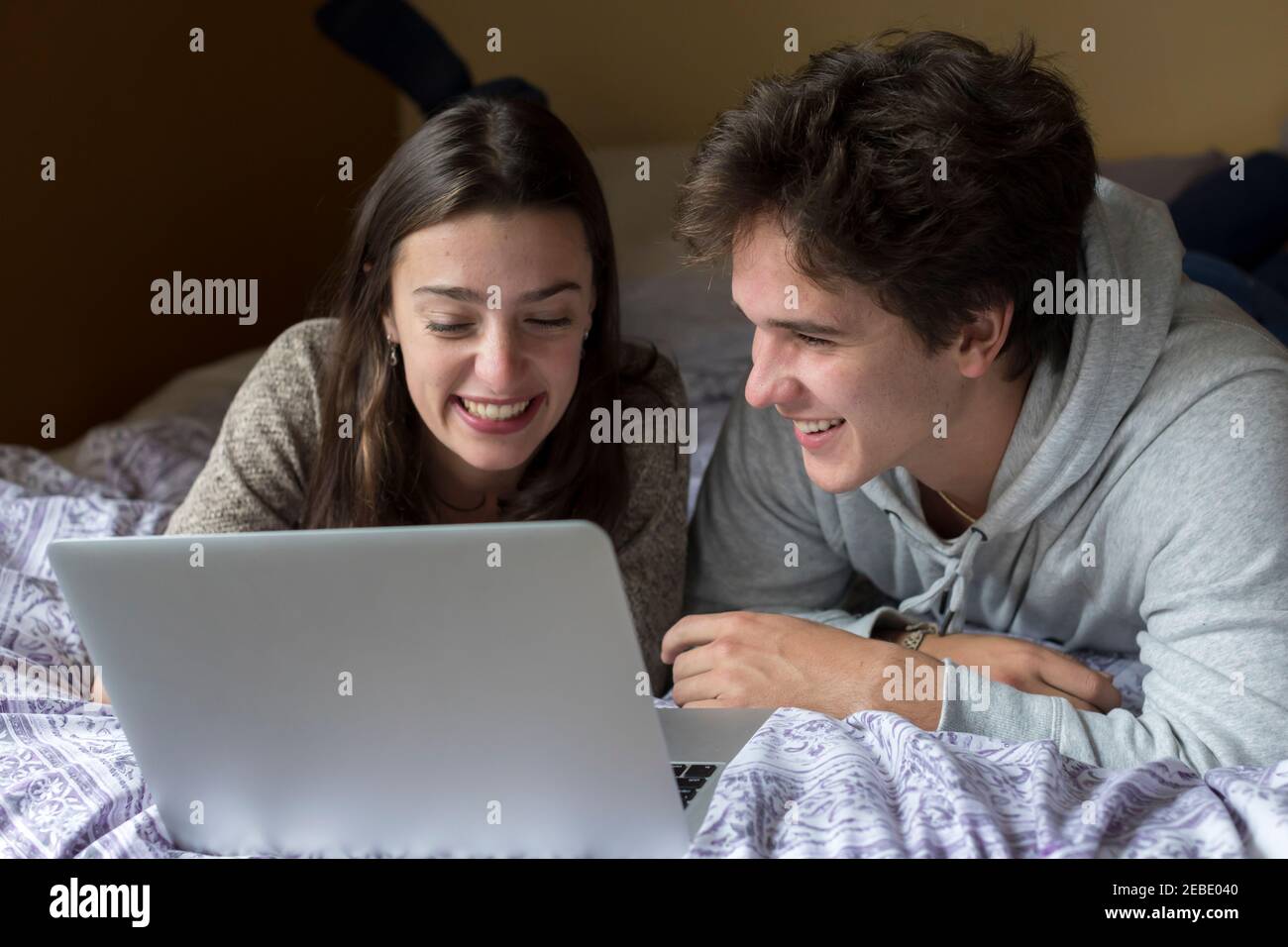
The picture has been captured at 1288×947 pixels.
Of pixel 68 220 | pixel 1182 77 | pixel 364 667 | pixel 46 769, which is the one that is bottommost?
pixel 46 769

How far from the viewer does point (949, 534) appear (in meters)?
1.42

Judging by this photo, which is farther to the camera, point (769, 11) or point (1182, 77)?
point (769, 11)

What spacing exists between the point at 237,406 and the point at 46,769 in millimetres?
559

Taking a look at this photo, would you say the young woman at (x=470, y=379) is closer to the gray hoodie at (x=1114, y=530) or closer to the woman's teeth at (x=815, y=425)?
the gray hoodie at (x=1114, y=530)

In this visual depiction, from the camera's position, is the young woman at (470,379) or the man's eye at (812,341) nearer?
the man's eye at (812,341)

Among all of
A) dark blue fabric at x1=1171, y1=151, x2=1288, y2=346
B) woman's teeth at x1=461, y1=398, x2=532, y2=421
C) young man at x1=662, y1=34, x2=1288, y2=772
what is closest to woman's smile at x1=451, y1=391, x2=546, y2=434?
woman's teeth at x1=461, y1=398, x2=532, y2=421

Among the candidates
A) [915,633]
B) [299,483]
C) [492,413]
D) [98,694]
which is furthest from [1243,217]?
[98,694]

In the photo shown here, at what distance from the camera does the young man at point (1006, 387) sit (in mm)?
1075

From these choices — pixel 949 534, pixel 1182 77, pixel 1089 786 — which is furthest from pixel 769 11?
pixel 1089 786

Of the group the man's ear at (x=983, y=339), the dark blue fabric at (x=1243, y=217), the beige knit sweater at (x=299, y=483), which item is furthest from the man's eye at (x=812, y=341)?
the dark blue fabric at (x=1243, y=217)

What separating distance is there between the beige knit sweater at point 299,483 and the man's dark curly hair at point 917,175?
35 centimetres

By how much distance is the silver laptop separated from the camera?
73cm

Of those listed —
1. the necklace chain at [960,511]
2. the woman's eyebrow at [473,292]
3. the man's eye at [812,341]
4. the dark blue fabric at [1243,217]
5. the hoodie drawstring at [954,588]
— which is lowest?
the hoodie drawstring at [954,588]
